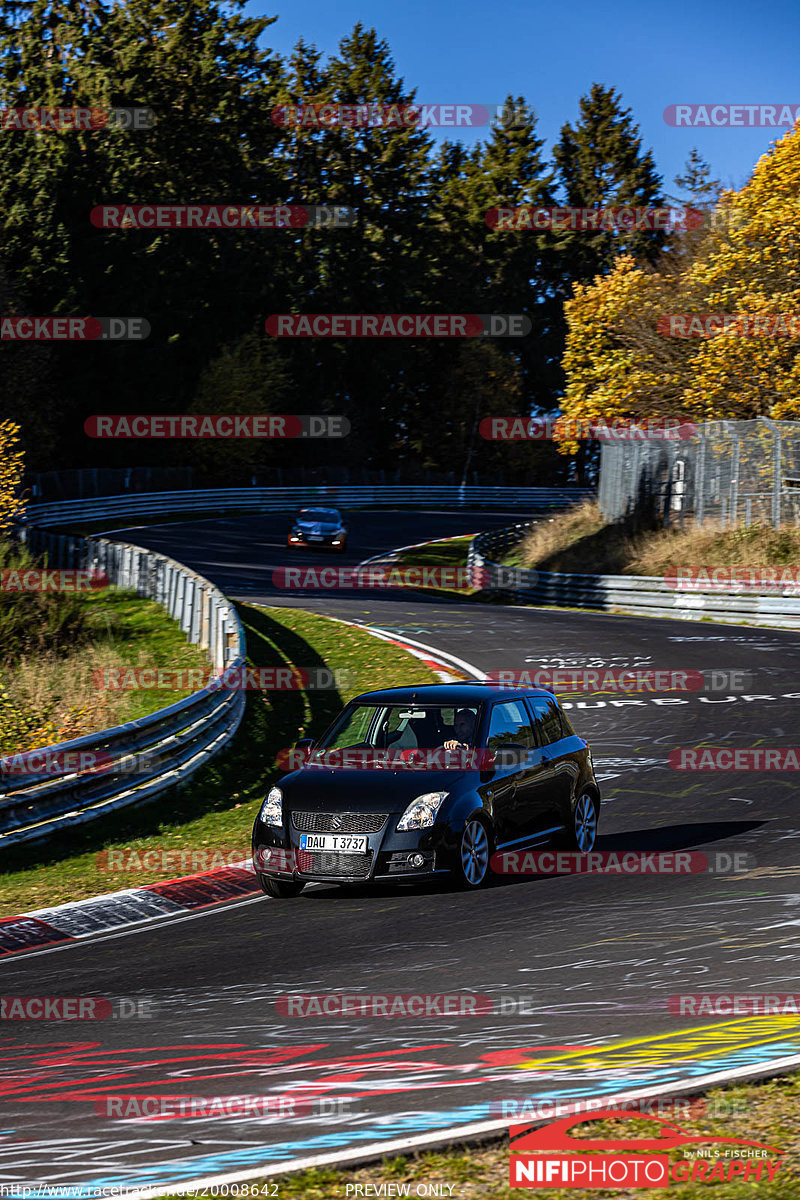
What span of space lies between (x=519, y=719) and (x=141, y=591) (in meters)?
19.7

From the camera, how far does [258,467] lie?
75000mm

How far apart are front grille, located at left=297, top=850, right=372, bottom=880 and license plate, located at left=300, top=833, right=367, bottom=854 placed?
3 centimetres

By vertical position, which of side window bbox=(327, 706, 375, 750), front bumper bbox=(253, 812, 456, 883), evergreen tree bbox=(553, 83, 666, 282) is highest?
evergreen tree bbox=(553, 83, 666, 282)

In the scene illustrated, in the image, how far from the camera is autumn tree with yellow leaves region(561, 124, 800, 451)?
3794 centimetres

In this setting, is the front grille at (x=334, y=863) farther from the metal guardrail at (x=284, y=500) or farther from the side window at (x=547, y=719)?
the metal guardrail at (x=284, y=500)

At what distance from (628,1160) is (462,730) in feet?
21.5

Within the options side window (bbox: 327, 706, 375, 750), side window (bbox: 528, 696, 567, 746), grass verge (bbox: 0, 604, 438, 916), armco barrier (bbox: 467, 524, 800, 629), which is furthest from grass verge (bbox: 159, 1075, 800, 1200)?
armco barrier (bbox: 467, 524, 800, 629)

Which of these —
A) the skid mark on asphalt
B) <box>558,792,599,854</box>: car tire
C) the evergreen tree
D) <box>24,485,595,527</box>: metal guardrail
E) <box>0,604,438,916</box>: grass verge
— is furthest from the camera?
the evergreen tree

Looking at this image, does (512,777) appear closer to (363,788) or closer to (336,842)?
(363,788)

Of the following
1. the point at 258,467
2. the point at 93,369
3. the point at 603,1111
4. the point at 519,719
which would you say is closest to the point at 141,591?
the point at 519,719

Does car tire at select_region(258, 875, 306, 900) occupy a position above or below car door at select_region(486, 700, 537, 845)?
below

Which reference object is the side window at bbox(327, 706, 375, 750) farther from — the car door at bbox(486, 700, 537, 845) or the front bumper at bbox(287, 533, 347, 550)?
the front bumper at bbox(287, 533, 347, 550)

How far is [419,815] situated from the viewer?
9.94 meters

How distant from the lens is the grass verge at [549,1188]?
4277 mm
